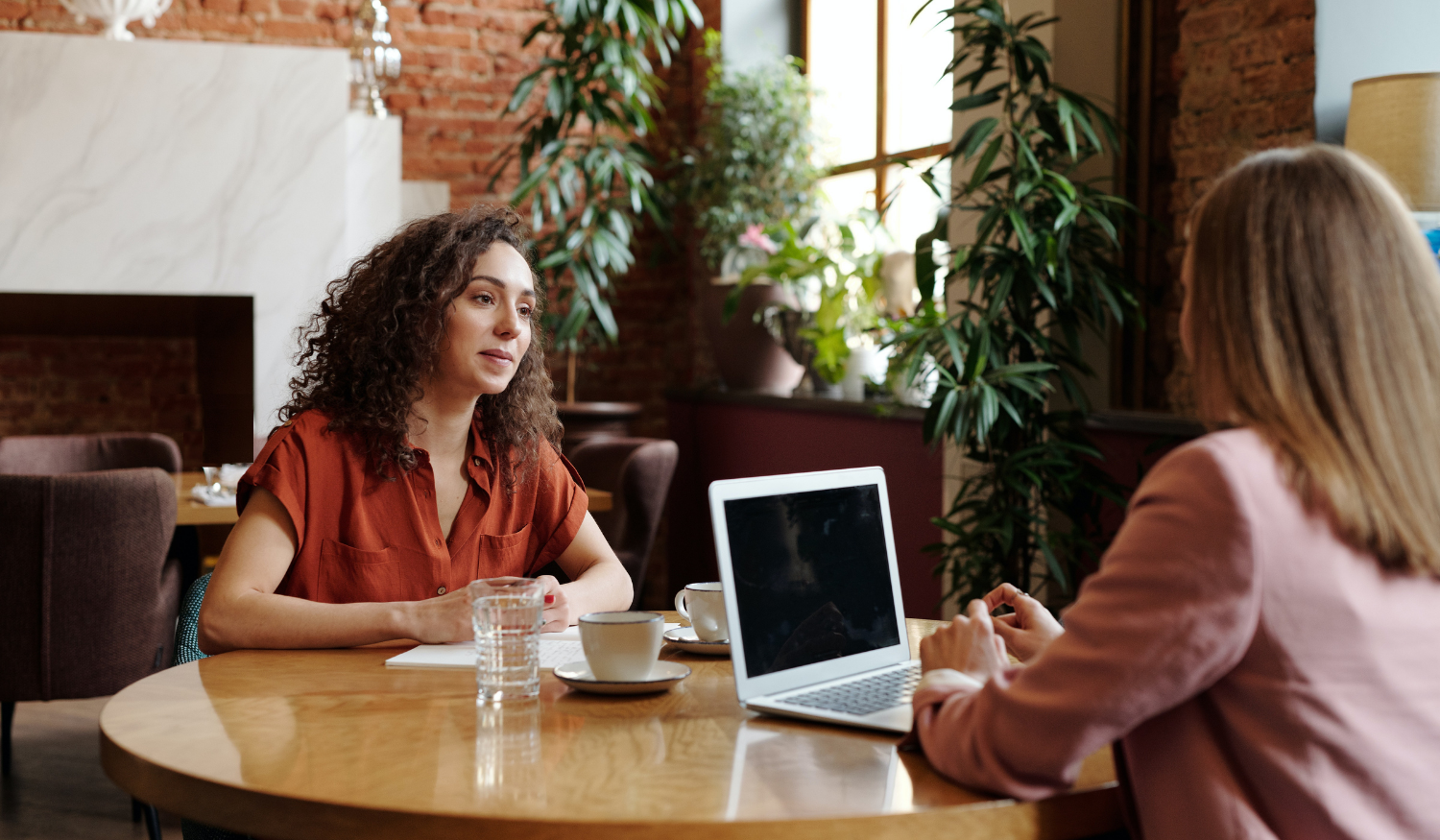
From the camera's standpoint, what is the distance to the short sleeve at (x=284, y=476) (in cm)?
167

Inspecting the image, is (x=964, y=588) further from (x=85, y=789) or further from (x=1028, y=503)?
(x=85, y=789)

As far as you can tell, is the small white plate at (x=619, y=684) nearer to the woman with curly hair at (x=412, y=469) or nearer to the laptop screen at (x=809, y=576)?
the laptop screen at (x=809, y=576)

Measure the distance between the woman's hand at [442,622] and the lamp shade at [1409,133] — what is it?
1809 millimetres

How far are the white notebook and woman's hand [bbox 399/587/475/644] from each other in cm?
1

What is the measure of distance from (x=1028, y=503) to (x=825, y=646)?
1929mm

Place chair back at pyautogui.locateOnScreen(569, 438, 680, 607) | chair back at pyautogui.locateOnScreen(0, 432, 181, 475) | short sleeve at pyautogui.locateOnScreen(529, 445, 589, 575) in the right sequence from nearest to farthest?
short sleeve at pyautogui.locateOnScreen(529, 445, 589, 575) < chair back at pyautogui.locateOnScreen(569, 438, 680, 607) < chair back at pyautogui.locateOnScreen(0, 432, 181, 475)

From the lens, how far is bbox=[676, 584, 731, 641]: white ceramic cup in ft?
5.12

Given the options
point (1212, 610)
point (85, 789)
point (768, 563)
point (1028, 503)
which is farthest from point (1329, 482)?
point (85, 789)

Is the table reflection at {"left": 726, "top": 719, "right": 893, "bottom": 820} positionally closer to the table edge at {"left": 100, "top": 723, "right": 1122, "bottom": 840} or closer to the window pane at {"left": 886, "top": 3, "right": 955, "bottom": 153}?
the table edge at {"left": 100, "top": 723, "right": 1122, "bottom": 840}

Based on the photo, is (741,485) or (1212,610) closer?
(1212,610)

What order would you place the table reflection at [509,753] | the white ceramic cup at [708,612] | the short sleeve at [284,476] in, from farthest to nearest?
1. the short sleeve at [284,476]
2. the white ceramic cup at [708,612]
3. the table reflection at [509,753]

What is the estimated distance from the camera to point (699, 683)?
54.7 inches

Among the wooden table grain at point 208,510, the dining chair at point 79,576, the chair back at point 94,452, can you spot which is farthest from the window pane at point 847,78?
the dining chair at point 79,576

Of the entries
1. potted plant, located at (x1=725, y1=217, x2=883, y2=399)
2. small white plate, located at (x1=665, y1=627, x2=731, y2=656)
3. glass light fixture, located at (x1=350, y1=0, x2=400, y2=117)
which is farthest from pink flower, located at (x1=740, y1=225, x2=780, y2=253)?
small white plate, located at (x1=665, y1=627, x2=731, y2=656)
